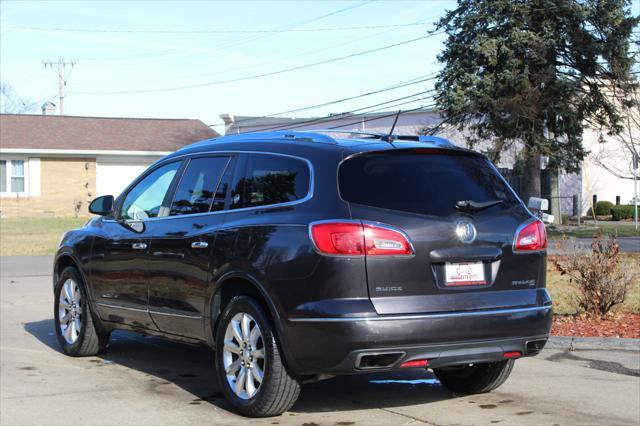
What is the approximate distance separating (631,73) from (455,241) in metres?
A: 25.1

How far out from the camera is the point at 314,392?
6.73m

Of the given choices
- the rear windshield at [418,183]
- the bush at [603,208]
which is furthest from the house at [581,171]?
the rear windshield at [418,183]

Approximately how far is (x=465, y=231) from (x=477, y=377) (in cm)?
155

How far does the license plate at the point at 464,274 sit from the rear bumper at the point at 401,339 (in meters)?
0.20

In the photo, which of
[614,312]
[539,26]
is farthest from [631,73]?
[614,312]

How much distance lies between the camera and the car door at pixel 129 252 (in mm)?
7238

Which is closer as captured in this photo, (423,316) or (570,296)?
(423,316)

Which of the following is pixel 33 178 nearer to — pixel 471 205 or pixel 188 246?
pixel 188 246

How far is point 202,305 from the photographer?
639 centimetres

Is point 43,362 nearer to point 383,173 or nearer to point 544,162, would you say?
point 383,173

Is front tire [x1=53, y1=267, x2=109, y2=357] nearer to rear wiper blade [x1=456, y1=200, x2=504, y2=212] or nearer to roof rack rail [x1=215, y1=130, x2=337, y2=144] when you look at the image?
roof rack rail [x1=215, y1=130, x2=337, y2=144]

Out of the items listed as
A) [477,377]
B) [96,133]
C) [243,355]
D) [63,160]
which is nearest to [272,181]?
[243,355]

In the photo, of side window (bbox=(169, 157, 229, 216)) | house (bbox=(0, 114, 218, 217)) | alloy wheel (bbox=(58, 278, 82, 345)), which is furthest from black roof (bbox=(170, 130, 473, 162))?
house (bbox=(0, 114, 218, 217))

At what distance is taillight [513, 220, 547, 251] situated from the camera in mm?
5891
